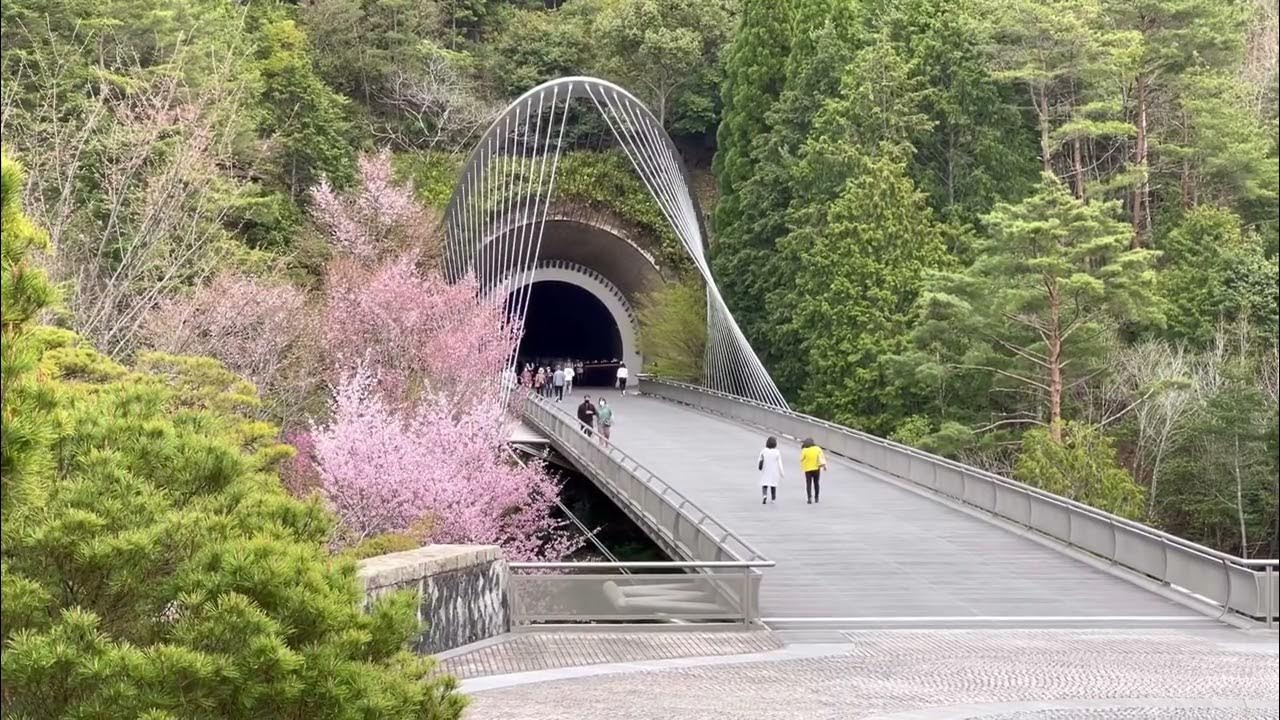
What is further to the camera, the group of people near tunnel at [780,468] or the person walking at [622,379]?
the person walking at [622,379]

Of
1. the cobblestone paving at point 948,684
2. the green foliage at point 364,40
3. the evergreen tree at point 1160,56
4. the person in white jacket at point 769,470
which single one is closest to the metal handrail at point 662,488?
the person in white jacket at point 769,470

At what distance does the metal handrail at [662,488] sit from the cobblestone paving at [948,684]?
2407mm

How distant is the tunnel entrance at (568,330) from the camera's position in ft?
184

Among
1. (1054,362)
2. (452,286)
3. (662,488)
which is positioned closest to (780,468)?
(662,488)

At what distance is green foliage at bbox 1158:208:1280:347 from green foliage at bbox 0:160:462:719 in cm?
2402

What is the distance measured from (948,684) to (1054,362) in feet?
56.0

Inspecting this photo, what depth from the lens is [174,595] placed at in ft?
16.3

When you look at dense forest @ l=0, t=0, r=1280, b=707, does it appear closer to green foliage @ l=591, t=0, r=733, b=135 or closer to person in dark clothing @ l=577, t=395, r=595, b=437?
green foliage @ l=591, t=0, r=733, b=135

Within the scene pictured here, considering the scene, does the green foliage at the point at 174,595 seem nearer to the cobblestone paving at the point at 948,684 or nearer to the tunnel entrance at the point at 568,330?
the cobblestone paving at the point at 948,684

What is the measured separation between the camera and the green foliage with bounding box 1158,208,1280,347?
27094 millimetres

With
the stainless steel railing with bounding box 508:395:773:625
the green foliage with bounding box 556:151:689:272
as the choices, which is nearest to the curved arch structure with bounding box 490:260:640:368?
the green foliage with bounding box 556:151:689:272

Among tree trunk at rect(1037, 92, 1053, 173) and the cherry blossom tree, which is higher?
tree trunk at rect(1037, 92, 1053, 173)

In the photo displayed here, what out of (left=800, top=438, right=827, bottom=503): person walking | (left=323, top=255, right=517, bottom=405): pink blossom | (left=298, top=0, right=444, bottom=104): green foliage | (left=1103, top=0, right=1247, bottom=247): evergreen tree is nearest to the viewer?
(left=800, top=438, right=827, bottom=503): person walking

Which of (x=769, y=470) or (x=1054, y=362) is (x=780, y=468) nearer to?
(x=769, y=470)
